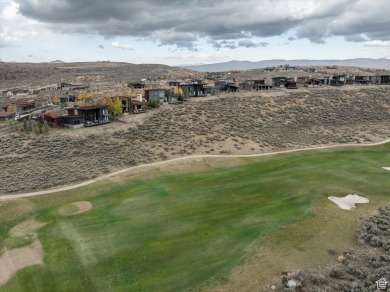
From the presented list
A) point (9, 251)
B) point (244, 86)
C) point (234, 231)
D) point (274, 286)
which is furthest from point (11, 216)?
point (244, 86)

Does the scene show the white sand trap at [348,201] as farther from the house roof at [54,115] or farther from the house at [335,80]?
the house at [335,80]

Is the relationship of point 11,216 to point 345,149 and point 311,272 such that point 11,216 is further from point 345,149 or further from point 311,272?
point 345,149

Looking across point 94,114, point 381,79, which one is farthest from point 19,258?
point 381,79

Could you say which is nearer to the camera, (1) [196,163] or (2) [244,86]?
(1) [196,163]

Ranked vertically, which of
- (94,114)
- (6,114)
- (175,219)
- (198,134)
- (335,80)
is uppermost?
(335,80)

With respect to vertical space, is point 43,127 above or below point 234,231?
above

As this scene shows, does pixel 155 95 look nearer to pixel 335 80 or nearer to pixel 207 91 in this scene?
pixel 207 91
